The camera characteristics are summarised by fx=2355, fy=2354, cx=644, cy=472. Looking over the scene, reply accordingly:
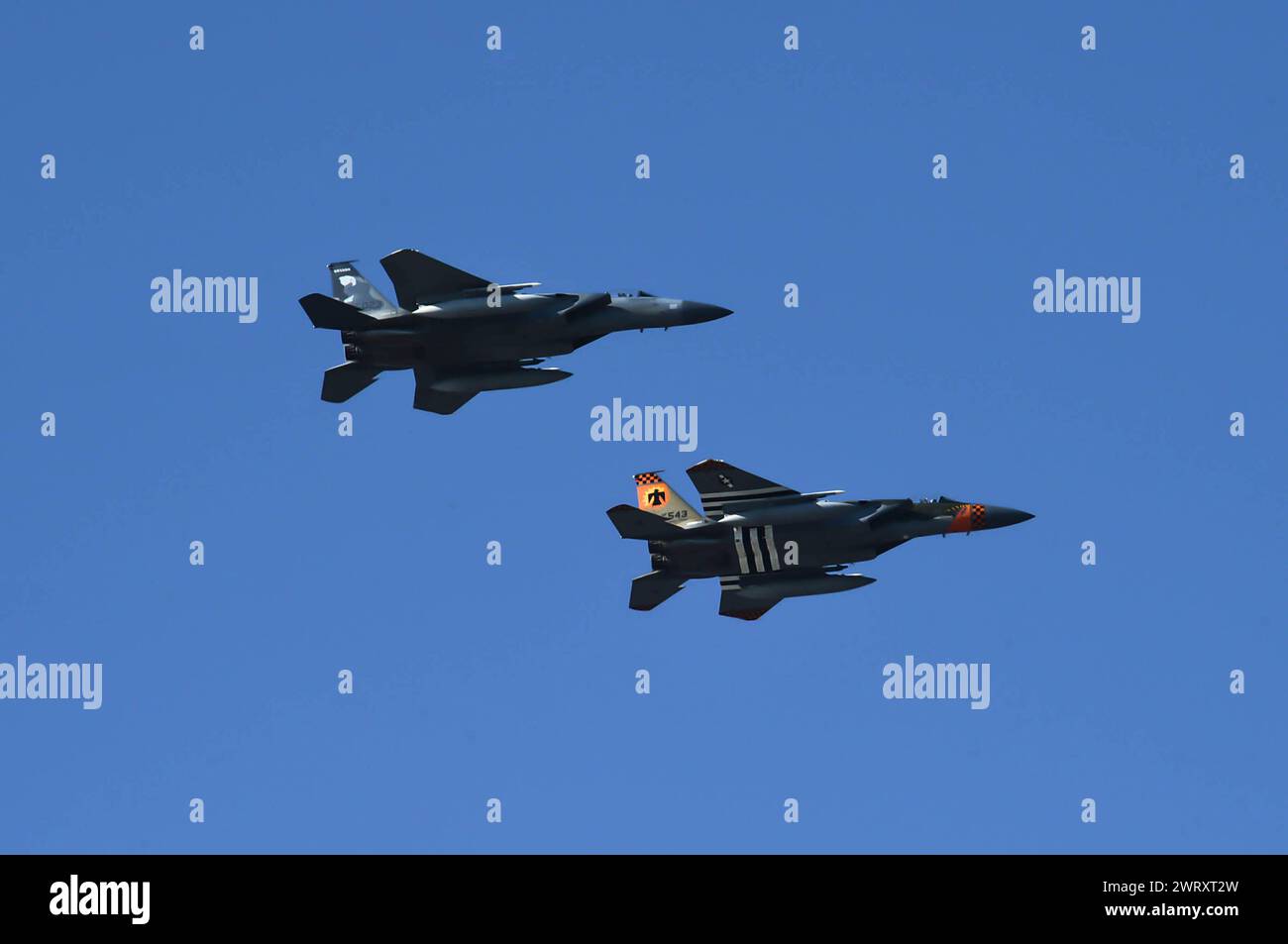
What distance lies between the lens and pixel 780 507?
53.4 m

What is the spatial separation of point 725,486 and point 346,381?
8.95 meters

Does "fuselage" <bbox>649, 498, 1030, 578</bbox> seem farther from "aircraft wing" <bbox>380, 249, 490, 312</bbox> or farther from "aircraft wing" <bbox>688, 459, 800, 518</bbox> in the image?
"aircraft wing" <bbox>380, 249, 490, 312</bbox>

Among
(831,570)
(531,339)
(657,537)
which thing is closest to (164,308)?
(531,339)

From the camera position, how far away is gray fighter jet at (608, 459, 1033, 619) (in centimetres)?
5328

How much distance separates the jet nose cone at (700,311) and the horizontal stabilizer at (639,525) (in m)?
4.49

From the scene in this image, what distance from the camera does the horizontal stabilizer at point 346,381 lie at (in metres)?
53.3

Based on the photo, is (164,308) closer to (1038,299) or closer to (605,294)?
(605,294)

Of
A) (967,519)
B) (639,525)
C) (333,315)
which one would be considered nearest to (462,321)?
(333,315)

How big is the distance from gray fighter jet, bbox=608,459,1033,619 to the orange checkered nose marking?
2 cm

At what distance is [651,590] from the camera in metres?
54.7

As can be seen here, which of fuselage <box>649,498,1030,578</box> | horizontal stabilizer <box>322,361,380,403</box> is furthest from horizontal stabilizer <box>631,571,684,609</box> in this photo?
horizontal stabilizer <box>322,361,380,403</box>

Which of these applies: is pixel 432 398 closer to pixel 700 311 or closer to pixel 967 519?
pixel 700 311

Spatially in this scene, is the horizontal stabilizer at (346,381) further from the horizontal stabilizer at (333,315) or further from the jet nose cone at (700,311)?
the jet nose cone at (700,311)
